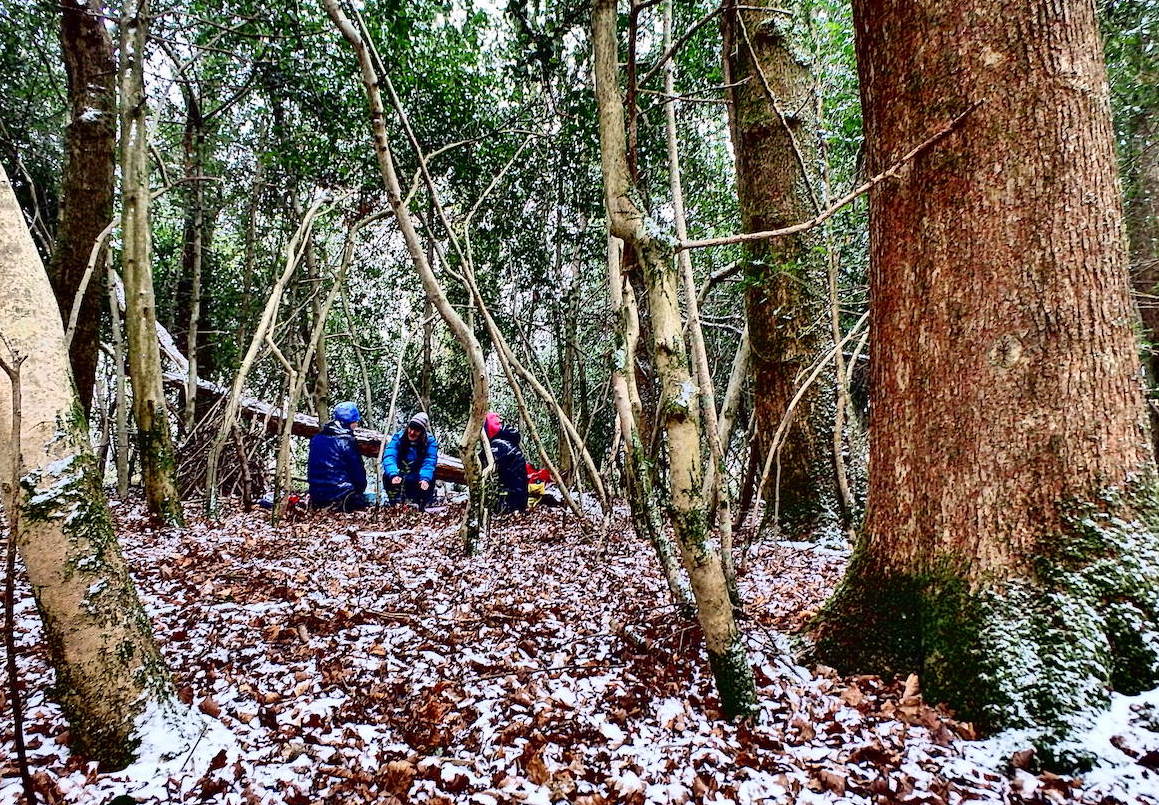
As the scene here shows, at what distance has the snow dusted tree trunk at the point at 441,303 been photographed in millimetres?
4051

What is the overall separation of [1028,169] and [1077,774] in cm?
229

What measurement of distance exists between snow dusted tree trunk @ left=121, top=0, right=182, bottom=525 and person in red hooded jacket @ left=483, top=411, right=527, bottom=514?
150 inches

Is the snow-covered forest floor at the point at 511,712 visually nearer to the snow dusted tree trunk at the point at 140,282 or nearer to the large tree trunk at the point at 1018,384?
the large tree trunk at the point at 1018,384

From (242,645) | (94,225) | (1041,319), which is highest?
(94,225)

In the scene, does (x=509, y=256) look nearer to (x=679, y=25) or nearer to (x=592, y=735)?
(x=679, y=25)

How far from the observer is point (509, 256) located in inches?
406

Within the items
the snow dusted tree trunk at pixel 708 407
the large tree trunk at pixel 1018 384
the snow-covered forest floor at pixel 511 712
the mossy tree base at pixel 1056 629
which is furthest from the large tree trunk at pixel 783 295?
the mossy tree base at pixel 1056 629

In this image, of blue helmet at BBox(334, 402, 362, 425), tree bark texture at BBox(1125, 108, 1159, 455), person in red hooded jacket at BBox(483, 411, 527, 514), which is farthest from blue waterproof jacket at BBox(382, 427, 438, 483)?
tree bark texture at BBox(1125, 108, 1159, 455)

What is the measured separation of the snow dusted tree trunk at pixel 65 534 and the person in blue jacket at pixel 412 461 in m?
6.05

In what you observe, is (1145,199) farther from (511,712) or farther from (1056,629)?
(511,712)

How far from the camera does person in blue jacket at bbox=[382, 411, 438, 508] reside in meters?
8.30

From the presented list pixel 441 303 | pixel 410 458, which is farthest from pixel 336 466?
pixel 441 303

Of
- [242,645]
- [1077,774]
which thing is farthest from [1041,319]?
[242,645]

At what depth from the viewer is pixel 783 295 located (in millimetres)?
5410
